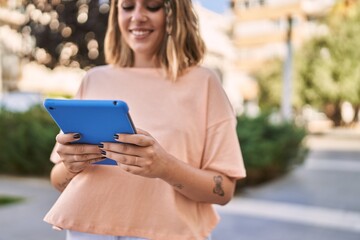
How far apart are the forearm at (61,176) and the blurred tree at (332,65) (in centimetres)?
1949

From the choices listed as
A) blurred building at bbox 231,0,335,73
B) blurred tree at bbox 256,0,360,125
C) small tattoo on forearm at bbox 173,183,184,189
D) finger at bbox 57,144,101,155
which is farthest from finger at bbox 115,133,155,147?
blurred building at bbox 231,0,335,73

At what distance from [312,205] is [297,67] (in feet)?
52.5

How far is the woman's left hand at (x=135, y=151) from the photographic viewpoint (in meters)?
0.97

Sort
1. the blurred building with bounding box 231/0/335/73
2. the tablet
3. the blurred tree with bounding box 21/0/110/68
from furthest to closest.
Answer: the blurred building with bounding box 231/0/335/73, the blurred tree with bounding box 21/0/110/68, the tablet

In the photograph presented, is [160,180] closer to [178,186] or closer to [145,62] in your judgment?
[178,186]

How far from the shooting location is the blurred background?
4852mm

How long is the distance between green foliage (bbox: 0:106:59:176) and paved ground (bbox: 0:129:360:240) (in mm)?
328

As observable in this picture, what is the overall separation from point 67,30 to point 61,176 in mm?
11883

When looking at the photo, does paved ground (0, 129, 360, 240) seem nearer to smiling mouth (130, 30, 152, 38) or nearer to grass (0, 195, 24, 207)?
grass (0, 195, 24, 207)

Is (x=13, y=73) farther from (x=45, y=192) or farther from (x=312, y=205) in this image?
(x=312, y=205)

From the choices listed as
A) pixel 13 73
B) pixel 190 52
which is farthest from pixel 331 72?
pixel 190 52

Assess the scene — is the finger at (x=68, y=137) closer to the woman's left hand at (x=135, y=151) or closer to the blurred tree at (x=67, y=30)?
the woman's left hand at (x=135, y=151)

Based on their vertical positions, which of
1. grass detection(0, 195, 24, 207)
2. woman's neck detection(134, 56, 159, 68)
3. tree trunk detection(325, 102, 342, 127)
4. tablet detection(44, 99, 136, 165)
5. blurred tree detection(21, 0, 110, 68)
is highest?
woman's neck detection(134, 56, 159, 68)

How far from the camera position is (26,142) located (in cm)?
752
